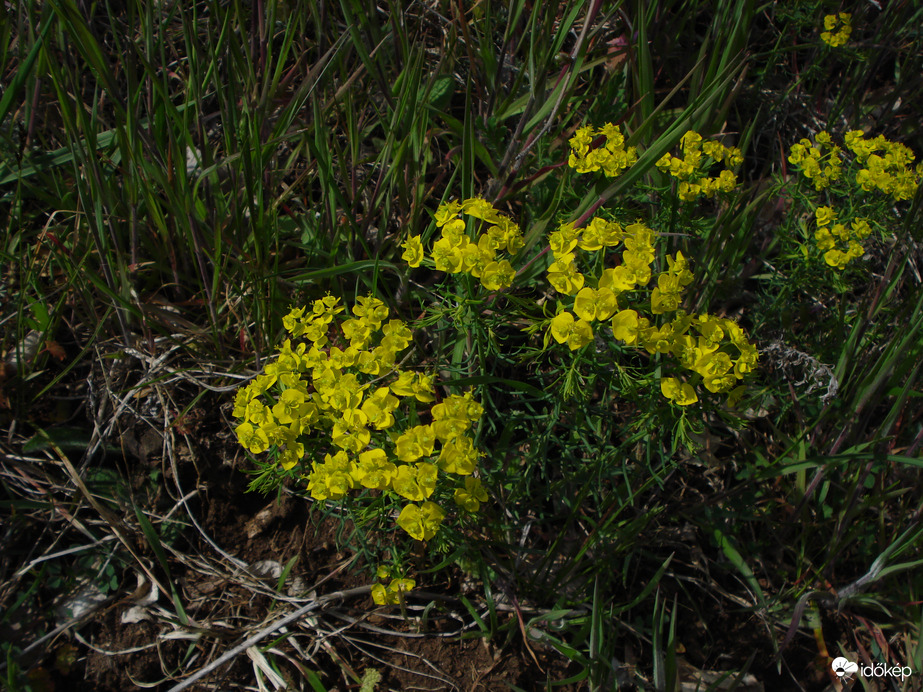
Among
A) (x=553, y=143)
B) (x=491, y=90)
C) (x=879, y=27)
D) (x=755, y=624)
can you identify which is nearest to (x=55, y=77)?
(x=491, y=90)

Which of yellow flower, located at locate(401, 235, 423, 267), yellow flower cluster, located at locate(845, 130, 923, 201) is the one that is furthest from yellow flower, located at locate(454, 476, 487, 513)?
yellow flower cluster, located at locate(845, 130, 923, 201)

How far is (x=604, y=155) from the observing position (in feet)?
6.94

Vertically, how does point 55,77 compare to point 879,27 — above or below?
below

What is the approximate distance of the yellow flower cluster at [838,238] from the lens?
2484 millimetres

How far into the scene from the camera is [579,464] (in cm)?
218

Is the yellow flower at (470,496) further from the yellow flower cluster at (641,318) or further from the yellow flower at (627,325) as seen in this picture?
the yellow flower at (627,325)

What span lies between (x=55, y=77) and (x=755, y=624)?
3276 mm

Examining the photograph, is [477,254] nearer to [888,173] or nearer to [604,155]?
[604,155]

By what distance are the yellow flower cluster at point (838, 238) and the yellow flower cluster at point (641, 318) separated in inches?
38.3

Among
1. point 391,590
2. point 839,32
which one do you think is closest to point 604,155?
point 391,590

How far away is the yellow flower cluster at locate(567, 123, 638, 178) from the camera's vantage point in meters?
2.11

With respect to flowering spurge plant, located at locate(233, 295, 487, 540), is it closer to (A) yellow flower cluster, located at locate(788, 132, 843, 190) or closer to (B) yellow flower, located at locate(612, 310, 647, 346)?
(B) yellow flower, located at locate(612, 310, 647, 346)

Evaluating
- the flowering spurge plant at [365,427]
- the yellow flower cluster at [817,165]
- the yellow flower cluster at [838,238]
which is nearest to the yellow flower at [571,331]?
the flowering spurge plant at [365,427]

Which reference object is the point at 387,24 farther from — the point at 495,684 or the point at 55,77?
the point at 495,684
